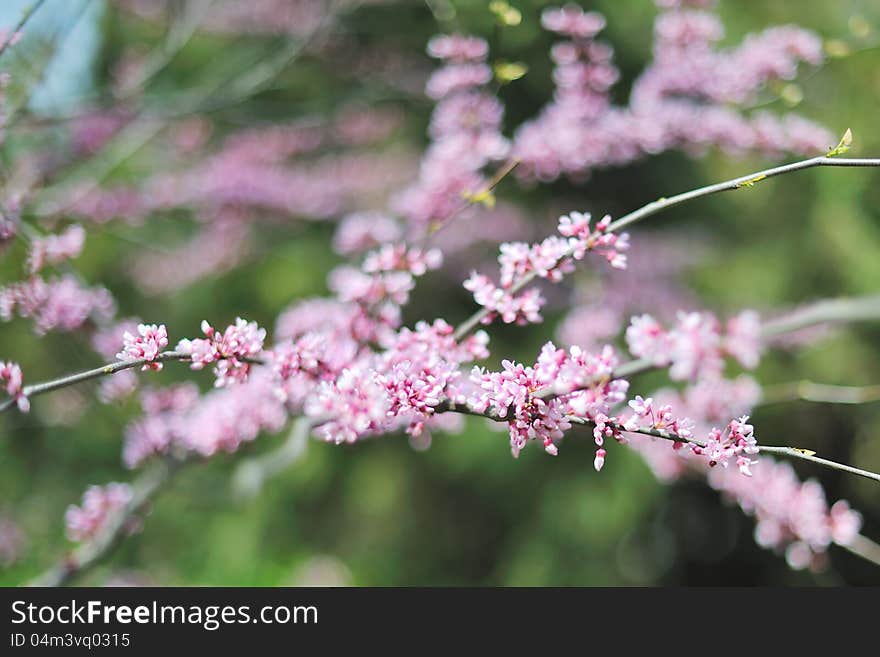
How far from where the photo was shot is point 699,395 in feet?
6.03

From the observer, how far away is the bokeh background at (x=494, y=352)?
10.4 feet

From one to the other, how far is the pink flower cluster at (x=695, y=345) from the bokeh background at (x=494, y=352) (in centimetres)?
186

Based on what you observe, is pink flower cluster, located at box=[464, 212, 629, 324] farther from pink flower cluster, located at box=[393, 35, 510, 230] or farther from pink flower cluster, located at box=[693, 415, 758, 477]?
pink flower cluster, located at box=[393, 35, 510, 230]

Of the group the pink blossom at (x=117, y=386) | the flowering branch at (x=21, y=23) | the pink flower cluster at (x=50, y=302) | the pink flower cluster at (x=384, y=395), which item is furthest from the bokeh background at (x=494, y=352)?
the pink flower cluster at (x=384, y=395)

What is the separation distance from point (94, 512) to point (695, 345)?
1.42 meters

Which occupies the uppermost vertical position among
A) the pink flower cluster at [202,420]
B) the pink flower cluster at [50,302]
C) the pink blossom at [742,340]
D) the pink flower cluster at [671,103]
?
the pink flower cluster at [671,103]

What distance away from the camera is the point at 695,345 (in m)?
0.86

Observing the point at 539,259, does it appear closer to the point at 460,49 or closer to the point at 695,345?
the point at 695,345

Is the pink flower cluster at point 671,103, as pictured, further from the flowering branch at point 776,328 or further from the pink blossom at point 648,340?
the pink blossom at point 648,340

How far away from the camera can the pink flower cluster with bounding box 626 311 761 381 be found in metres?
0.86

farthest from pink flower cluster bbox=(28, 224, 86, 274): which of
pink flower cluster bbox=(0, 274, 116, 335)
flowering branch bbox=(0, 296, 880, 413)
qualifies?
flowering branch bbox=(0, 296, 880, 413)

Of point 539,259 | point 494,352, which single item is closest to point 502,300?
point 539,259

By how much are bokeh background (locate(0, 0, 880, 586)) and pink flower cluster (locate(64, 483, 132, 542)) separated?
0.85 meters

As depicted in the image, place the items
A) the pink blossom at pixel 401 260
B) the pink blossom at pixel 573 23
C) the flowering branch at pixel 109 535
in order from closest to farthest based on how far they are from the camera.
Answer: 1. the pink blossom at pixel 401 260
2. the flowering branch at pixel 109 535
3. the pink blossom at pixel 573 23
